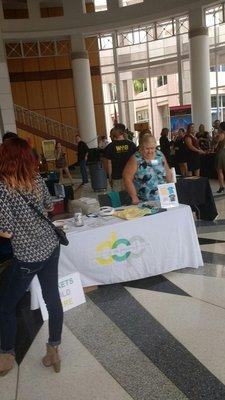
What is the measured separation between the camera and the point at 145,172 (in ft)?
11.1

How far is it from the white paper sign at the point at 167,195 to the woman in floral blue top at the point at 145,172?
27cm

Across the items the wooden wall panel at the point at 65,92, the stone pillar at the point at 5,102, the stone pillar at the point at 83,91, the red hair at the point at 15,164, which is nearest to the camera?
the red hair at the point at 15,164

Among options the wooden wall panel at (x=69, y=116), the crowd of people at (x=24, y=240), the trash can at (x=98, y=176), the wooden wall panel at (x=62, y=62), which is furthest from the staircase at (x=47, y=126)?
the crowd of people at (x=24, y=240)

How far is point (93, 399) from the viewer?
6.16 feet

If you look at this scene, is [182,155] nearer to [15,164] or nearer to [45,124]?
[15,164]

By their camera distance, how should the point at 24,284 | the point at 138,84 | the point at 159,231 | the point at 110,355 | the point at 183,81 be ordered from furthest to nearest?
the point at 138,84 → the point at 183,81 → the point at 159,231 → the point at 110,355 → the point at 24,284

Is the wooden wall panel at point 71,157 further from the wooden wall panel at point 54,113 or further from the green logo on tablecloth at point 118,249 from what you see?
the green logo on tablecloth at point 118,249

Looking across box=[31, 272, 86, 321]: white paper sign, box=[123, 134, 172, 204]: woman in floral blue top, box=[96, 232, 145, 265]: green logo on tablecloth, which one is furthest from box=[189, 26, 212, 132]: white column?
box=[31, 272, 86, 321]: white paper sign

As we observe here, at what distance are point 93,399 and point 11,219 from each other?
3.38ft

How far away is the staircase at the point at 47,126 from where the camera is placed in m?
14.7

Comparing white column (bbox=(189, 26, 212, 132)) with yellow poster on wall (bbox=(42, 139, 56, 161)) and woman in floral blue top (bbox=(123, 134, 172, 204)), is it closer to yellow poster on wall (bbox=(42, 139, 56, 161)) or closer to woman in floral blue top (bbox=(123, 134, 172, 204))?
yellow poster on wall (bbox=(42, 139, 56, 161))

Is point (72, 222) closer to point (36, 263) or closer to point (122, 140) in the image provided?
point (36, 263)

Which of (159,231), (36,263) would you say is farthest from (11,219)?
(159,231)

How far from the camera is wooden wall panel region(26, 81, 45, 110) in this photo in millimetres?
15789
